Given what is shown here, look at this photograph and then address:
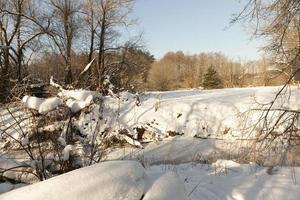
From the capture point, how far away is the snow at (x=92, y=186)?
231cm

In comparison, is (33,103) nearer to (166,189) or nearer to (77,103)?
(77,103)

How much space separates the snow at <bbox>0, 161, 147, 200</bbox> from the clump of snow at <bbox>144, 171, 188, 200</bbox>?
0.07 meters

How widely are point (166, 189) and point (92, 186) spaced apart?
569 mm

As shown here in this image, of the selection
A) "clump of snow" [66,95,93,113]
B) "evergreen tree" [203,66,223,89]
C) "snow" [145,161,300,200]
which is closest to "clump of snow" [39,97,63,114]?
"clump of snow" [66,95,93,113]

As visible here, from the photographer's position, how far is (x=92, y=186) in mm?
2385

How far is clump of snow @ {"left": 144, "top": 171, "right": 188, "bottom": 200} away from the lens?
2.57 m

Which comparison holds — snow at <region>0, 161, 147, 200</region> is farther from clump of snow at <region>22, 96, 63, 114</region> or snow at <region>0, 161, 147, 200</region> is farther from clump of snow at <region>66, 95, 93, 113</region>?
clump of snow at <region>66, 95, 93, 113</region>

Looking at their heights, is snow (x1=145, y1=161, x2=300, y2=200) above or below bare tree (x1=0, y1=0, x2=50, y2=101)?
below

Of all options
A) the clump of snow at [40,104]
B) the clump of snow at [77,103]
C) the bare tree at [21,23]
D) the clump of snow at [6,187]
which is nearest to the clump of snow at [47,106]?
the clump of snow at [40,104]

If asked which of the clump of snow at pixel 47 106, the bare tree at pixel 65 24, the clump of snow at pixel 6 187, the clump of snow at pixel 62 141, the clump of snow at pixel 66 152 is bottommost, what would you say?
the clump of snow at pixel 6 187

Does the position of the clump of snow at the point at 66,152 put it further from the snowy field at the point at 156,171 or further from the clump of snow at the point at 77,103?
the clump of snow at the point at 77,103

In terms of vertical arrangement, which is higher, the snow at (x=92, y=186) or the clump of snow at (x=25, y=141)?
the snow at (x=92, y=186)

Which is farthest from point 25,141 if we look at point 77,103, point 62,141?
point 77,103

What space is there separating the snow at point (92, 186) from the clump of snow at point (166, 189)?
7cm
